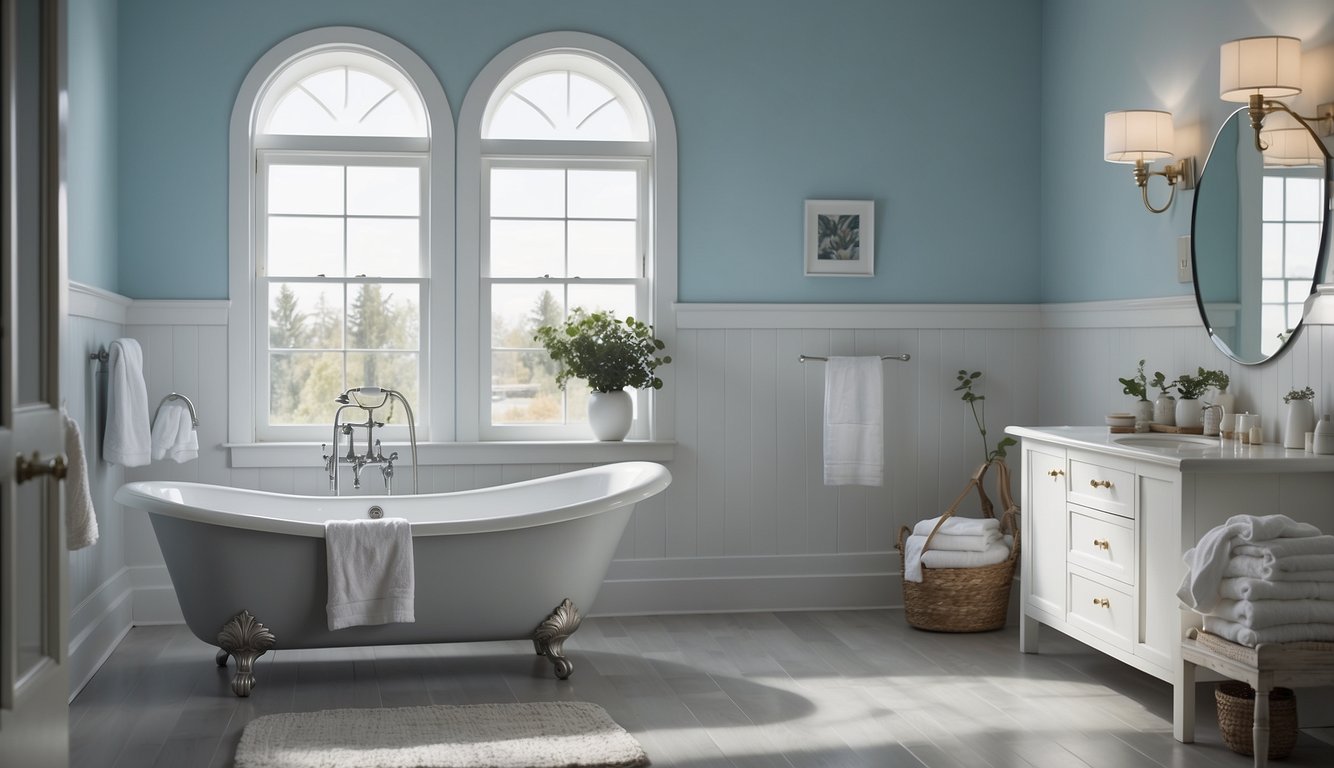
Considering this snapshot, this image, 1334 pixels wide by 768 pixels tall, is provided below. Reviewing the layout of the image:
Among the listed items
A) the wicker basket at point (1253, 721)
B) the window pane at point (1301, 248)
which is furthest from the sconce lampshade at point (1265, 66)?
the wicker basket at point (1253, 721)

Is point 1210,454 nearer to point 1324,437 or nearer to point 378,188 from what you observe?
point 1324,437

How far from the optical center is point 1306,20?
337cm

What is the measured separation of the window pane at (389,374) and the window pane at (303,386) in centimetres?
6

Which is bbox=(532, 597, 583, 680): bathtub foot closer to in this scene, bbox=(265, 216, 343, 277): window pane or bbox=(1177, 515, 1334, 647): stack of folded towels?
bbox=(265, 216, 343, 277): window pane

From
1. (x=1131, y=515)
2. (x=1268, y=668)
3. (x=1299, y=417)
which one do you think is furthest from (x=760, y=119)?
(x=1268, y=668)

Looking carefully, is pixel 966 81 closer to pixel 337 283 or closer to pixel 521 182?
pixel 521 182

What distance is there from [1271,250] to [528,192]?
2655mm

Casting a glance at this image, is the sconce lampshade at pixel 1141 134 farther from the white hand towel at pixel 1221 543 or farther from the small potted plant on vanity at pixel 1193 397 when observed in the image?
the white hand towel at pixel 1221 543

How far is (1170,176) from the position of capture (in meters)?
3.98

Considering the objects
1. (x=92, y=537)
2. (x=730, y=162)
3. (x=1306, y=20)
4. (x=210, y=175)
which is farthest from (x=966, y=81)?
(x=92, y=537)

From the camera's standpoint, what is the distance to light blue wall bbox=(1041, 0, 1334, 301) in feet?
12.1

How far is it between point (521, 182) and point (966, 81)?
1.85 metres

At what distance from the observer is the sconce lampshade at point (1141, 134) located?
3934 mm

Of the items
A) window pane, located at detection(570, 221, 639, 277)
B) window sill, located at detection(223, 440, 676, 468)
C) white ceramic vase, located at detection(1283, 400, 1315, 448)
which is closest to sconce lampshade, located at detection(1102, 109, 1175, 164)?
white ceramic vase, located at detection(1283, 400, 1315, 448)
